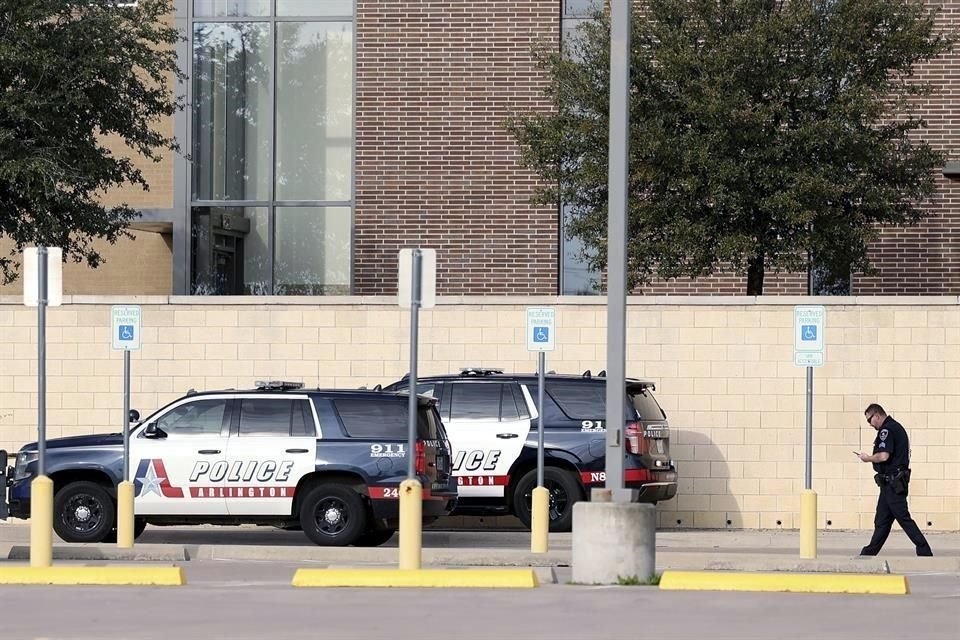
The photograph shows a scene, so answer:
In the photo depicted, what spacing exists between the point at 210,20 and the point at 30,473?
1177 cm

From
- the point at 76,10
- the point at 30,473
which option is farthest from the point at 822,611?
the point at 76,10

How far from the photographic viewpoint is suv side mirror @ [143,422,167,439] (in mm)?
19547

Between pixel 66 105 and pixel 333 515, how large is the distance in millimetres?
7745

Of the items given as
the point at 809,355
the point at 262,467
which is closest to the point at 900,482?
the point at 809,355

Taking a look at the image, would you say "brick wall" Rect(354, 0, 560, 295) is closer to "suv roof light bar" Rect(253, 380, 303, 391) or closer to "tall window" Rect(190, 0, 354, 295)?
"tall window" Rect(190, 0, 354, 295)

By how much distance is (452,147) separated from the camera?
29.0 m

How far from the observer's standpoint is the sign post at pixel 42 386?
1594cm

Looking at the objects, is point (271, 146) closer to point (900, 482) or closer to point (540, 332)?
point (540, 332)

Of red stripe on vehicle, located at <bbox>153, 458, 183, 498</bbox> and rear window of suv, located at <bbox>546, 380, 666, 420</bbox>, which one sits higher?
rear window of suv, located at <bbox>546, 380, 666, 420</bbox>

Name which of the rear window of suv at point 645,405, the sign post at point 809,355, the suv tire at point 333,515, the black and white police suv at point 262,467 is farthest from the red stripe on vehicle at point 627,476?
the suv tire at point 333,515

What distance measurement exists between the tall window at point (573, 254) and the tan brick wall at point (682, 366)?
5218 millimetres

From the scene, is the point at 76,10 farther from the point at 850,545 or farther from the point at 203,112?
the point at 850,545

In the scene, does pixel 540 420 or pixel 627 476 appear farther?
pixel 627 476

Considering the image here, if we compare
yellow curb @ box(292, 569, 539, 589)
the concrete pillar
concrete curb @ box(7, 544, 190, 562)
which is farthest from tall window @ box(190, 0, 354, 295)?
the concrete pillar
